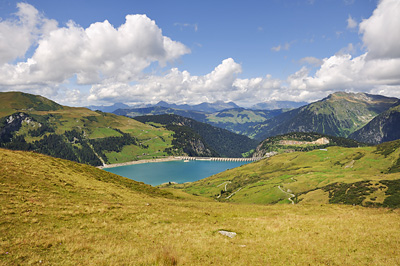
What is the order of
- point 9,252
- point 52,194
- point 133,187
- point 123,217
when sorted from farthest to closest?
point 133,187 → point 52,194 → point 123,217 → point 9,252

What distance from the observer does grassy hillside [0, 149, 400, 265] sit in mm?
16656

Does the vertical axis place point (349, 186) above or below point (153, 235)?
below

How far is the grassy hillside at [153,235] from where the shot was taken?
16.7 meters

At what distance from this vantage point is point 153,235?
76.1 feet

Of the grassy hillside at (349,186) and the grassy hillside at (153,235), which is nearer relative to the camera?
the grassy hillside at (153,235)

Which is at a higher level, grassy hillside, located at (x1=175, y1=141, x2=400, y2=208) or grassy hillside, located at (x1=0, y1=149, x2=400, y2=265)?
grassy hillside, located at (x1=0, y1=149, x2=400, y2=265)

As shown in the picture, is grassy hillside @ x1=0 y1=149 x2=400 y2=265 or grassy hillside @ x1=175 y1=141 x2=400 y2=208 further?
grassy hillside @ x1=175 y1=141 x2=400 y2=208

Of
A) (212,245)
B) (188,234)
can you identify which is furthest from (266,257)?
(188,234)

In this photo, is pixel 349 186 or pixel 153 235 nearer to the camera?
pixel 153 235

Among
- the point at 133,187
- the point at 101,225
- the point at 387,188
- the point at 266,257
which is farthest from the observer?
the point at 387,188

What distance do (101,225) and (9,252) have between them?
9.35 m

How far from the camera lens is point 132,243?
19.8m

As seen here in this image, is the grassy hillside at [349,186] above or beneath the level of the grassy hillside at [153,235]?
beneath

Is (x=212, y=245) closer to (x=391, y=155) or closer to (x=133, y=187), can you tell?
(x=133, y=187)
